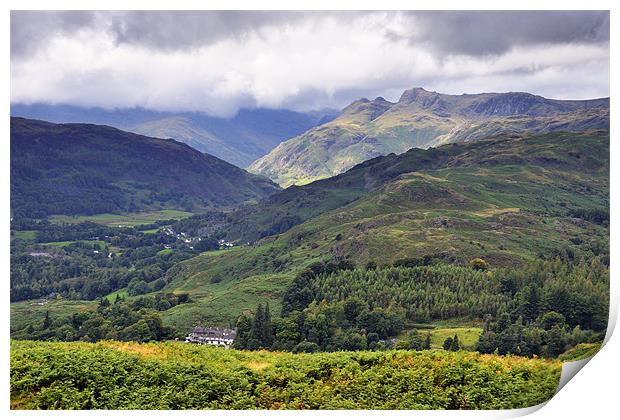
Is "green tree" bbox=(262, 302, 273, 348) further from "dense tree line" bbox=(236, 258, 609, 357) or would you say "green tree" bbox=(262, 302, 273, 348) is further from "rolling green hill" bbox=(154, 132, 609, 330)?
"rolling green hill" bbox=(154, 132, 609, 330)

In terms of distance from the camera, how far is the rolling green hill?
284 feet

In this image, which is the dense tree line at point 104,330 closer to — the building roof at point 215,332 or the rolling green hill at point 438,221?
the building roof at point 215,332

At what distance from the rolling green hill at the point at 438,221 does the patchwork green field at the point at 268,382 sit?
48.8 meters

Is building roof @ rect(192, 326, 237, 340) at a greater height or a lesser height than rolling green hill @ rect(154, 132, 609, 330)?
lesser

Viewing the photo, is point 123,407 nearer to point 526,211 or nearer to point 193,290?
point 193,290

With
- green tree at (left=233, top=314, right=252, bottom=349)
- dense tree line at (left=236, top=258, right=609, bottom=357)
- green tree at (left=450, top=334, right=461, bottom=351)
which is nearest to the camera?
dense tree line at (left=236, top=258, right=609, bottom=357)

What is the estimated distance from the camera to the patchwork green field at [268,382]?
Answer: 61.4 ft

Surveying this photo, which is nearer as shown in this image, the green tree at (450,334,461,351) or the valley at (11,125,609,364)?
the green tree at (450,334,461,351)

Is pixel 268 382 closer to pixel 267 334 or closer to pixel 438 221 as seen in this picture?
pixel 267 334

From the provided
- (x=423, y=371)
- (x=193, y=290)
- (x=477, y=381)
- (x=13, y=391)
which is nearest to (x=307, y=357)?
(x=423, y=371)

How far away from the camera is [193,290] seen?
105062 millimetres

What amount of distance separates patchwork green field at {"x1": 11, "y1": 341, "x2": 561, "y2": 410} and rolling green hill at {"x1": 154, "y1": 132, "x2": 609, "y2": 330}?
160 feet

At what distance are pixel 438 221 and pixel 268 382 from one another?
89281 mm

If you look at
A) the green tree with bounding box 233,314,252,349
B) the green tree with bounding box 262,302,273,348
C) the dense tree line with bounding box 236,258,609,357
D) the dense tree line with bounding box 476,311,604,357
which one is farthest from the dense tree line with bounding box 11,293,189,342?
the dense tree line with bounding box 476,311,604,357
